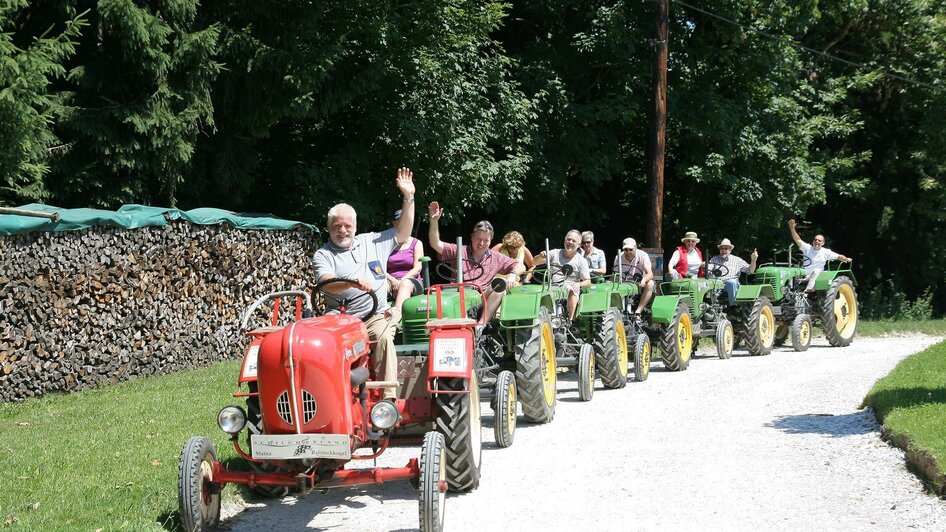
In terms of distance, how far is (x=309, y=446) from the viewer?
6.09 meters

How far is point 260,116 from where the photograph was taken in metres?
16.6

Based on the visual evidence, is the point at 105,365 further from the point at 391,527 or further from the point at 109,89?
the point at 391,527

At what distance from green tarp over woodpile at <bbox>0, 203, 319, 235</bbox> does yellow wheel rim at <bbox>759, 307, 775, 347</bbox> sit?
7732mm

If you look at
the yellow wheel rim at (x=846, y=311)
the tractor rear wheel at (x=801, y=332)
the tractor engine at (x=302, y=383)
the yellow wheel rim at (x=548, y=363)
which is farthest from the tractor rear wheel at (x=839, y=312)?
the tractor engine at (x=302, y=383)

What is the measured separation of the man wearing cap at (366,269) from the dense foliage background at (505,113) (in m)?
6.02

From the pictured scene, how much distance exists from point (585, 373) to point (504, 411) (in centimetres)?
313

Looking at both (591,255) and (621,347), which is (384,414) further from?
(591,255)

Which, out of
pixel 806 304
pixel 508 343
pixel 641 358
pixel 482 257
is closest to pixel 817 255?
pixel 806 304

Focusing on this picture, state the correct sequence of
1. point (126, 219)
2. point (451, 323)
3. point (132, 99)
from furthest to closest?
1. point (132, 99)
2. point (126, 219)
3. point (451, 323)

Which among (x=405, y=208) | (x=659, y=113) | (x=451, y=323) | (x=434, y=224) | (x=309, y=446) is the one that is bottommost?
(x=309, y=446)

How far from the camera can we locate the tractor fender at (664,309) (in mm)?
15242

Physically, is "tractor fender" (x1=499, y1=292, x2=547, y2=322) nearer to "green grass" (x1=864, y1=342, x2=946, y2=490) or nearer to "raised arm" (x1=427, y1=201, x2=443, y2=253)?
"raised arm" (x1=427, y1=201, x2=443, y2=253)

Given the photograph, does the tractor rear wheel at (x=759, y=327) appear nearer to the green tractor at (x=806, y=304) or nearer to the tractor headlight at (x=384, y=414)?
the green tractor at (x=806, y=304)

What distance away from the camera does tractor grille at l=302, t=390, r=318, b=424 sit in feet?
20.3
